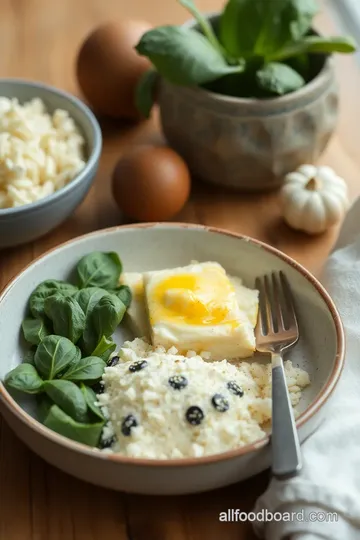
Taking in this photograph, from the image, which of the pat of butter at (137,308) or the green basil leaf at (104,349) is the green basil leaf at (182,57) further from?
the green basil leaf at (104,349)

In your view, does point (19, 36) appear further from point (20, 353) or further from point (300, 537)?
point (300, 537)

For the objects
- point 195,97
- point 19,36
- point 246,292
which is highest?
point 195,97

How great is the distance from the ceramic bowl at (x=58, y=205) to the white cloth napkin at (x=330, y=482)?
0.55 metres

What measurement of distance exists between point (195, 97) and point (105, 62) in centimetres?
31

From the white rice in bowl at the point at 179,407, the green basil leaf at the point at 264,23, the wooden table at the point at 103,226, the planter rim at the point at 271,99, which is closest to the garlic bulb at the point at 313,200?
the wooden table at the point at 103,226

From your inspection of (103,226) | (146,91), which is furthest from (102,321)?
(146,91)

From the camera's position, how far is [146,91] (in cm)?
158

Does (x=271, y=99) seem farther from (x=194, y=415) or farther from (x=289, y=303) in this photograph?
(x=194, y=415)

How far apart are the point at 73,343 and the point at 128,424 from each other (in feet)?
0.69

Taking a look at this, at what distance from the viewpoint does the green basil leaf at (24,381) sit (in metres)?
1.05

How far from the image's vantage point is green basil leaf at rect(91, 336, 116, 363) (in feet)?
3.71

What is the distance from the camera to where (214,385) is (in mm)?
1023

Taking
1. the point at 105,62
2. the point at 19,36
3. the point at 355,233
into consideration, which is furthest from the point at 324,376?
the point at 19,36

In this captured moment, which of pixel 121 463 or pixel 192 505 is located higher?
pixel 121 463
